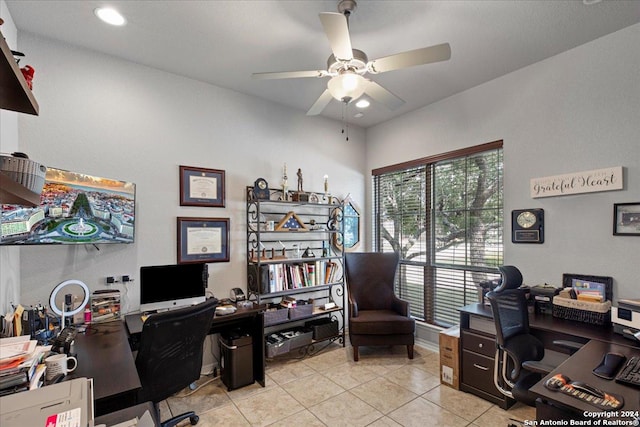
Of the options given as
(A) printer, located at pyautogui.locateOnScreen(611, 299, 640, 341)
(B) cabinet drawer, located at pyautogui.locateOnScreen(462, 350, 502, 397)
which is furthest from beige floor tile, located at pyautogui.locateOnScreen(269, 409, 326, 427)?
(A) printer, located at pyautogui.locateOnScreen(611, 299, 640, 341)

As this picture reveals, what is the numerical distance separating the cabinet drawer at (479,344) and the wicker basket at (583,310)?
1.79 feet

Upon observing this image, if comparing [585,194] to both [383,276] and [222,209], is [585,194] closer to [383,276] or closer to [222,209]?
[383,276]

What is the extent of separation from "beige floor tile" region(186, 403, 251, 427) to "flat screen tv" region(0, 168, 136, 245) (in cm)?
153

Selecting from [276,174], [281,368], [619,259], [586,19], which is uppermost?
[586,19]

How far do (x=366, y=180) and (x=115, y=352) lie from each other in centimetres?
358

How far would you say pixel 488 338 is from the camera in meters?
2.54

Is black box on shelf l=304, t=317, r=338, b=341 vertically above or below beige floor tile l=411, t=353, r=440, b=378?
above

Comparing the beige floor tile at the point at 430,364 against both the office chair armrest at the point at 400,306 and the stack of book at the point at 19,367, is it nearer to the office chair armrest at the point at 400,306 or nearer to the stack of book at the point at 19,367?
the office chair armrest at the point at 400,306

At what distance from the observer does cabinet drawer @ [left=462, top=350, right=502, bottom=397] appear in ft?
8.28

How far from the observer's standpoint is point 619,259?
2.29 metres

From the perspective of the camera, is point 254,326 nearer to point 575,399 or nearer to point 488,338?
point 488,338

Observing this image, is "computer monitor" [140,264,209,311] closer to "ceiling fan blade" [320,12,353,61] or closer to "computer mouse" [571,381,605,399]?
"ceiling fan blade" [320,12,353,61]

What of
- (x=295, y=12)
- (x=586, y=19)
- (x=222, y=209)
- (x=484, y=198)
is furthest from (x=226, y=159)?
(x=586, y=19)

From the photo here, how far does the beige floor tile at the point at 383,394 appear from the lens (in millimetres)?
2520
